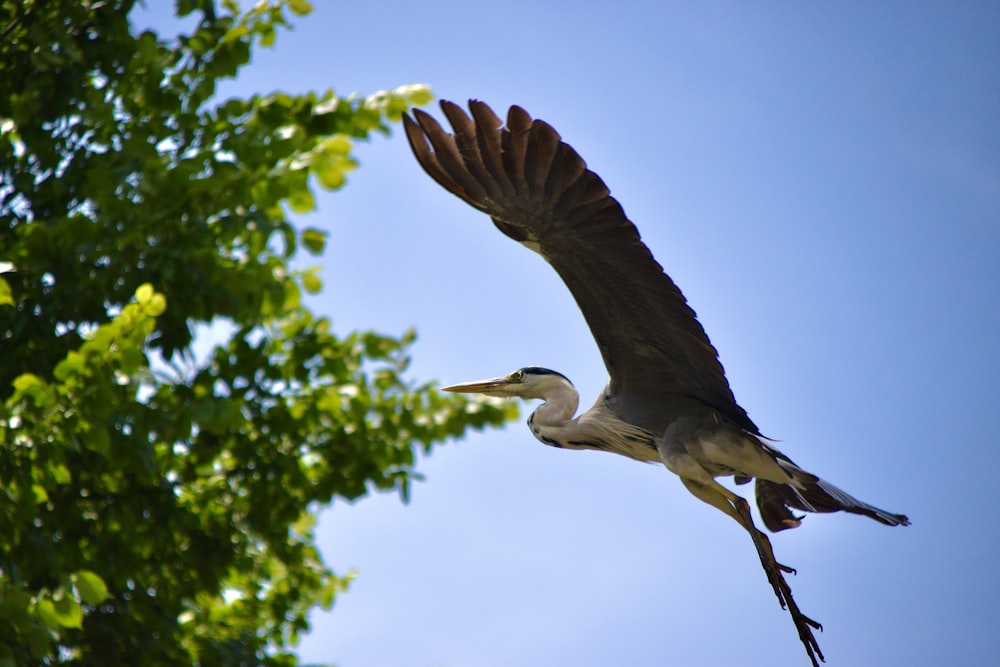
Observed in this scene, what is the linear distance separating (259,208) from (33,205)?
4.14 feet

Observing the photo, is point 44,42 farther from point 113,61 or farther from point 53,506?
point 53,506

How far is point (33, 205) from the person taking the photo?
4.40 metres

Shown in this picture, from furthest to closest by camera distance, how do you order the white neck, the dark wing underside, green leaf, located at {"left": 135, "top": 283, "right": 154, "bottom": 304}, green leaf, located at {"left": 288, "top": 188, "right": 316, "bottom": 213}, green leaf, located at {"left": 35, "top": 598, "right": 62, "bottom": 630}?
the white neck
green leaf, located at {"left": 288, "top": 188, "right": 316, "bottom": 213}
the dark wing underside
green leaf, located at {"left": 135, "top": 283, "right": 154, "bottom": 304}
green leaf, located at {"left": 35, "top": 598, "right": 62, "bottom": 630}

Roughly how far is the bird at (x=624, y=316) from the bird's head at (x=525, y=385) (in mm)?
348

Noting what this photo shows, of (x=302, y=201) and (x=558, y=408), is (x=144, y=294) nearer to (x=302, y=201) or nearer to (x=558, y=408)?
(x=302, y=201)

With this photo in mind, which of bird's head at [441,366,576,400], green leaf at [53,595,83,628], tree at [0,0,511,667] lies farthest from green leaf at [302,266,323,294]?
green leaf at [53,595,83,628]

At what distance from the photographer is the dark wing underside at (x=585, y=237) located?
345 cm

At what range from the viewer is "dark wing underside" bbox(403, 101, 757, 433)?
3451 millimetres

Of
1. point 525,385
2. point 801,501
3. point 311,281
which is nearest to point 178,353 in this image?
point 311,281

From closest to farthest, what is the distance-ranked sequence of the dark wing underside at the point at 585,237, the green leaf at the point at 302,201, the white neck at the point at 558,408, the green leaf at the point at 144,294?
1. the green leaf at the point at 144,294
2. the dark wing underside at the point at 585,237
3. the green leaf at the point at 302,201
4. the white neck at the point at 558,408

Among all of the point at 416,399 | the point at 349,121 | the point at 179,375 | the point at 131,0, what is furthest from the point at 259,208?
the point at 131,0

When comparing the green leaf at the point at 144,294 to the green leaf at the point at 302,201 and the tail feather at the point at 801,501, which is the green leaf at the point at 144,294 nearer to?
the green leaf at the point at 302,201

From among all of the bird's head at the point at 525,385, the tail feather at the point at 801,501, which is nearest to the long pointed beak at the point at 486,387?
the bird's head at the point at 525,385

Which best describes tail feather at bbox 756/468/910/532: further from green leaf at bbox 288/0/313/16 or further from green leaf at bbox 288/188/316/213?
green leaf at bbox 288/0/313/16
